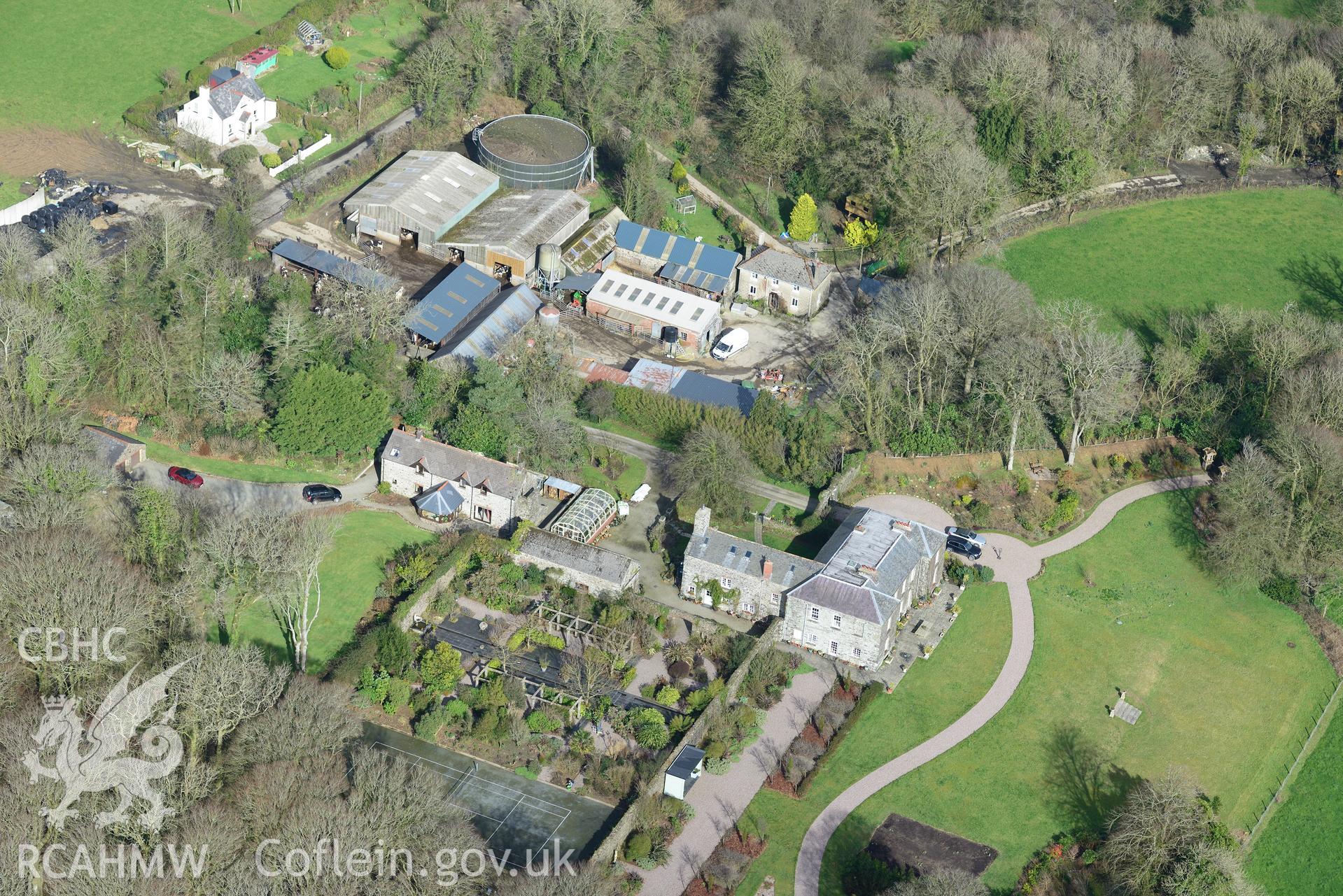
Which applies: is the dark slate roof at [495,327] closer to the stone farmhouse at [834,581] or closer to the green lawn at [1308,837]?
the stone farmhouse at [834,581]

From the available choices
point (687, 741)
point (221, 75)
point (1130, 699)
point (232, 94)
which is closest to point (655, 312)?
point (232, 94)

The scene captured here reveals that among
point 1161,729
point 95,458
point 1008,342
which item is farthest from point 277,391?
point 1161,729

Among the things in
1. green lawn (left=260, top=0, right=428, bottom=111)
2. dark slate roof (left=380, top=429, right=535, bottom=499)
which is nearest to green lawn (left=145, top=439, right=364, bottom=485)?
dark slate roof (left=380, top=429, right=535, bottom=499)

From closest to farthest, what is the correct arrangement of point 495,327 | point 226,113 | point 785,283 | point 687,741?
point 687,741 < point 495,327 < point 785,283 < point 226,113

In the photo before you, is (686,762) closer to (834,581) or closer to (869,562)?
(834,581)

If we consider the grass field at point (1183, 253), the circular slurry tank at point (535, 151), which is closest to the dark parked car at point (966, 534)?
the grass field at point (1183, 253)
